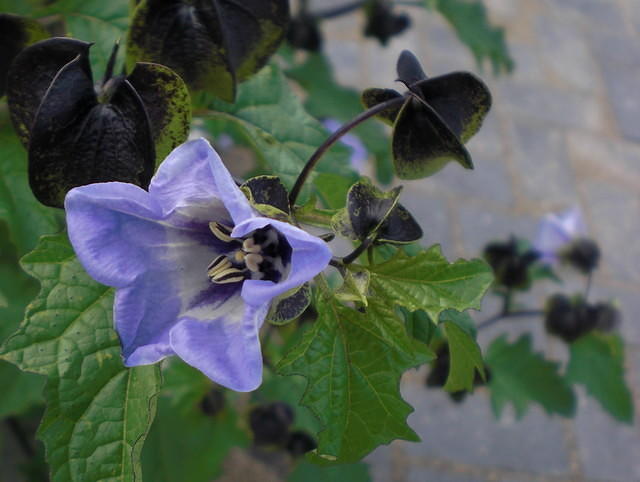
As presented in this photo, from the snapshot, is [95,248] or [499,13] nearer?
[95,248]

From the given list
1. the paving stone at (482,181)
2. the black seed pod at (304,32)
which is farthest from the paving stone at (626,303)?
the black seed pod at (304,32)

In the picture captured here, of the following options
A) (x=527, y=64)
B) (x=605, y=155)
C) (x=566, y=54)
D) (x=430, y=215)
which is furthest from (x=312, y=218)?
(x=566, y=54)

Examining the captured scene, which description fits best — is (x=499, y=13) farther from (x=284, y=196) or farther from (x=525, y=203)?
(x=284, y=196)

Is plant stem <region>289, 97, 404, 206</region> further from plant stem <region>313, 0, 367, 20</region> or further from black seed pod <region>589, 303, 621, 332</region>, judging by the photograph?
plant stem <region>313, 0, 367, 20</region>

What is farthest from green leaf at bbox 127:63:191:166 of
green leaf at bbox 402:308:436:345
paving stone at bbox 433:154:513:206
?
paving stone at bbox 433:154:513:206

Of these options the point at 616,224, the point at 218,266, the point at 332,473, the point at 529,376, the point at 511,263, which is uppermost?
the point at 218,266

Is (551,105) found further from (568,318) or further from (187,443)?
(187,443)

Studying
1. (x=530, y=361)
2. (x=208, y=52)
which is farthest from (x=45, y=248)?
(x=530, y=361)
